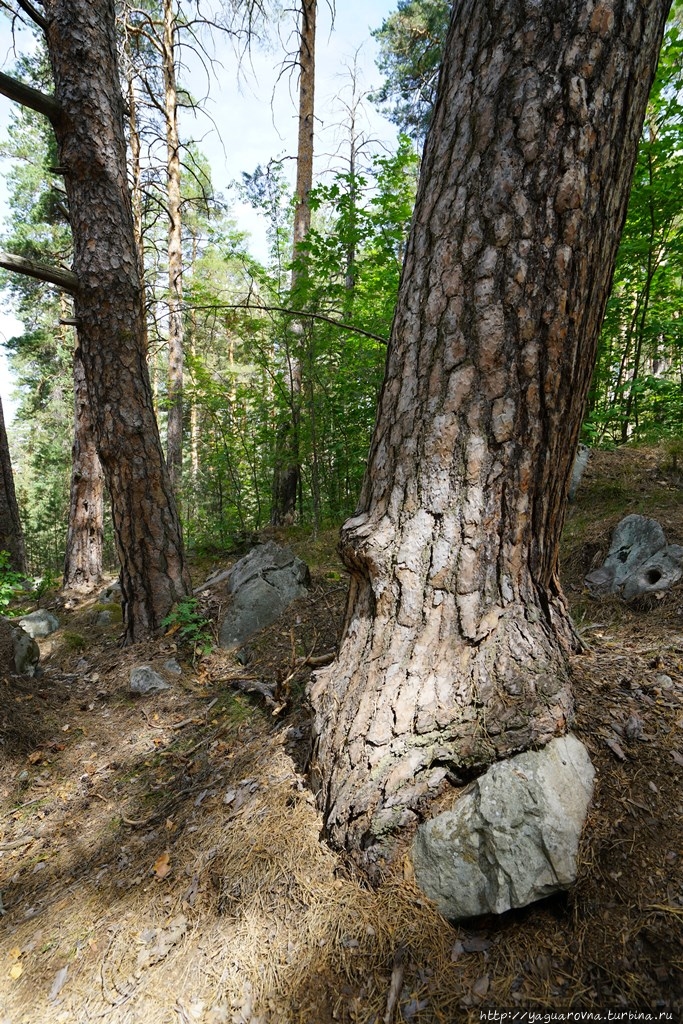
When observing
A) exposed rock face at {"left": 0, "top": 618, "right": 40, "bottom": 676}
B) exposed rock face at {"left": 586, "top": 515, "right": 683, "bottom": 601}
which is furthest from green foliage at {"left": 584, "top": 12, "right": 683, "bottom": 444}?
exposed rock face at {"left": 0, "top": 618, "right": 40, "bottom": 676}

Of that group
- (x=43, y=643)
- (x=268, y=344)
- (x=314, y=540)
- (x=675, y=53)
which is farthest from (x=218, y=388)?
(x=675, y=53)

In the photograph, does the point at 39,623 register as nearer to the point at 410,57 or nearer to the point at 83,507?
the point at 83,507

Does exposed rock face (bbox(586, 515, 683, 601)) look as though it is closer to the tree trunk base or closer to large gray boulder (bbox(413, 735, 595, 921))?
the tree trunk base

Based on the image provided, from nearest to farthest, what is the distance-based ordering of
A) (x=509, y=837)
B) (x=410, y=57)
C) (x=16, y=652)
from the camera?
(x=509, y=837) → (x=16, y=652) → (x=410, y=57)

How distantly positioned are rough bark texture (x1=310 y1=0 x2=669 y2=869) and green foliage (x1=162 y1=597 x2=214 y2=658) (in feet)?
7.04

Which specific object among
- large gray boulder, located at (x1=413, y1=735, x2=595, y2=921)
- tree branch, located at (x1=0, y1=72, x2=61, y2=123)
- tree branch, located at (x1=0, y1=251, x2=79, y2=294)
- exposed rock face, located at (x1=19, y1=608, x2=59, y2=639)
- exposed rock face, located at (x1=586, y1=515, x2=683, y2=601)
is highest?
tree branch, located at (x1=0, y1=72, x2=61, y2=123)

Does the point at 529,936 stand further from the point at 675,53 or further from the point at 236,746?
the point at 675,53

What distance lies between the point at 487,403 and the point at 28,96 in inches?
168

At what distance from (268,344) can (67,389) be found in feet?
44.9

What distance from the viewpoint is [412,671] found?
1729mm

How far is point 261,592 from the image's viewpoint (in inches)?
153

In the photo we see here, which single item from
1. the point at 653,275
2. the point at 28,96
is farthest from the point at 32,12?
the point at 653,275

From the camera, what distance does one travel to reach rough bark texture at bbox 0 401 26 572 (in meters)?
5.83

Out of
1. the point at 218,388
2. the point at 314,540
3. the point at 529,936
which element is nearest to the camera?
the point at 529,936
